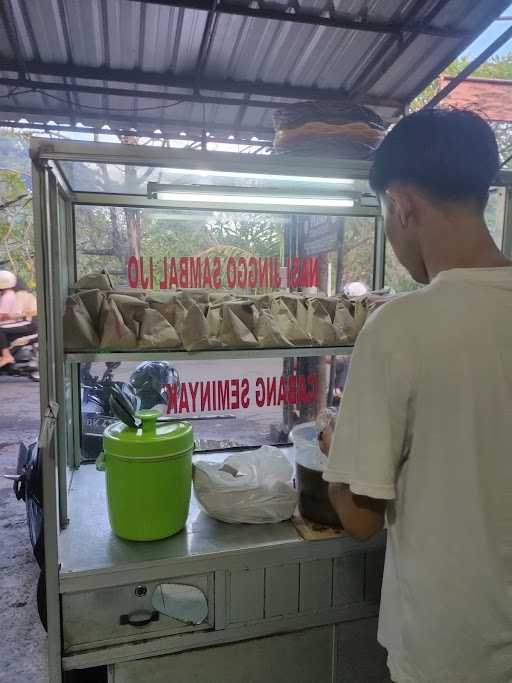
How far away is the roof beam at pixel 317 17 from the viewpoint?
79.7 inches

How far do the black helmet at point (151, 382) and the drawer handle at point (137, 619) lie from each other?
1047 mm

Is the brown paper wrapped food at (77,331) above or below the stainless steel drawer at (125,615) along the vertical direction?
above

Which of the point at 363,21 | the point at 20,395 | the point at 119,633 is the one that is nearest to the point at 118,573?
the point at 119,633

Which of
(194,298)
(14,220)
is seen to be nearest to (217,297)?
(194,298)

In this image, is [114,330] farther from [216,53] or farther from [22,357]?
[22,357]

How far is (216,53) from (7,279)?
5.26 m

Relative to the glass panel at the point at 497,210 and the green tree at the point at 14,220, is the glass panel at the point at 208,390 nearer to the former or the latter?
the glass panel at the point at 497,210

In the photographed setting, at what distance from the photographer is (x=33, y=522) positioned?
7.68 ft

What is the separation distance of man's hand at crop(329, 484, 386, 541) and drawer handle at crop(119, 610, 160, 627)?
0.73 m

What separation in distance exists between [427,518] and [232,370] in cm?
183

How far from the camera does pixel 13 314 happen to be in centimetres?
668

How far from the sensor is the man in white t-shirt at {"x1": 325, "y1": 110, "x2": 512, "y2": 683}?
0.79m

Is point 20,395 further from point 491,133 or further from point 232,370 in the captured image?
point 491,133

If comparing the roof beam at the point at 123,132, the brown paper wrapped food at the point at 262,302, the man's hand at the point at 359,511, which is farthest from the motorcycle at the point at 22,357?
the man's hand at the point at 359,511
